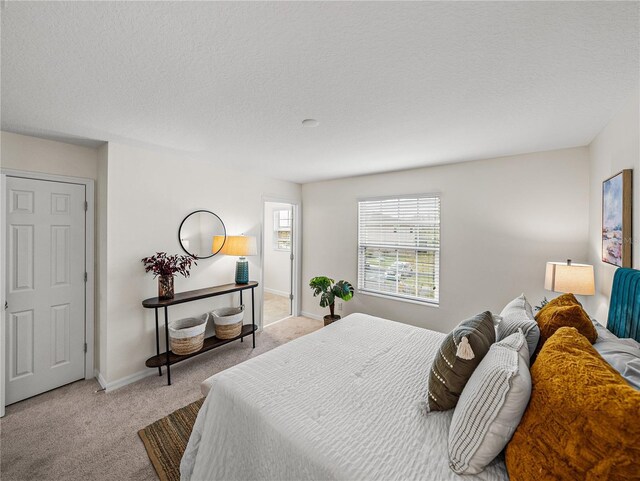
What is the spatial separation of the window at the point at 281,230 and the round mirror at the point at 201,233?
8.64 feet

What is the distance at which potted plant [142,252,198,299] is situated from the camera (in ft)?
9.20

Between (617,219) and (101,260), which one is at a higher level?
(617,219)

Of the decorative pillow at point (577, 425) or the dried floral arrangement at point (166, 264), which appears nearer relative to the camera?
the decorative pillow at point (577, 425)

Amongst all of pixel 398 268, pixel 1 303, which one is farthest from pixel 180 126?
pixel 398 268

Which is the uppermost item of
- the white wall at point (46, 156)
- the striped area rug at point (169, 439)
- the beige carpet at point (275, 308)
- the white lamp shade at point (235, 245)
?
the white wall at point (46, 156)

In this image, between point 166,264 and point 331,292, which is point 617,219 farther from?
point 166,264

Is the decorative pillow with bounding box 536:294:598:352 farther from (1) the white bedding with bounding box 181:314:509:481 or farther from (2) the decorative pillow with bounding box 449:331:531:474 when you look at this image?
(1) the white bedding with bounding box 181:314:509:481

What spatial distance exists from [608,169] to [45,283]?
5031mm

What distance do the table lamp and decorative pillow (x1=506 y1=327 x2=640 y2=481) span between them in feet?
10.1

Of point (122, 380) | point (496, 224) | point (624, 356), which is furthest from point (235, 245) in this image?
point (624, 356)

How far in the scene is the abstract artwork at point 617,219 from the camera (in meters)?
1.69

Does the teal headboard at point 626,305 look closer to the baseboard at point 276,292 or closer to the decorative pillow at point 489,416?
the decorative pillow at point 489,416

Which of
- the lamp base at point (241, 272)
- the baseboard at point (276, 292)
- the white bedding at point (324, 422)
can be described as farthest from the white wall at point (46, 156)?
the baseboard at point (276, 292)

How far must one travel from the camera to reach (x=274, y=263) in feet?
21.3
